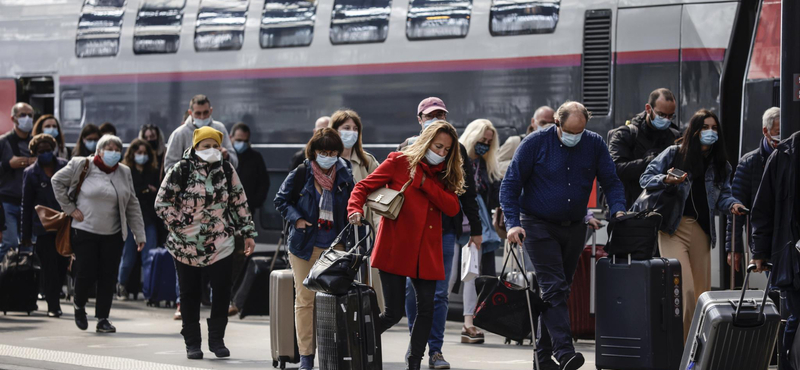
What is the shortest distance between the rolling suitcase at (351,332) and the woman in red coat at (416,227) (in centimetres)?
31

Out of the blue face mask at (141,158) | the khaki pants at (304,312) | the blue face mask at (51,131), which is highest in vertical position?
the blue face mask at (51,131)

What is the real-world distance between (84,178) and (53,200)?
4.34 ft

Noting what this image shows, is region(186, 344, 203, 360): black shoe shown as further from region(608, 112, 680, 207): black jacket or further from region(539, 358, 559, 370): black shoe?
region(608, 112, 680, 207): black jacket

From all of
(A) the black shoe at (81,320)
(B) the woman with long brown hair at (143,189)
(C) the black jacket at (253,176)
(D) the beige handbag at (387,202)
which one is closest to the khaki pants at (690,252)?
(D) the beige handbag at (387,202)

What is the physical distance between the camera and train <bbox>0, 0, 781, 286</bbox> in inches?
428

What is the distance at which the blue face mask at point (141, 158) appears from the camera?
547 inches

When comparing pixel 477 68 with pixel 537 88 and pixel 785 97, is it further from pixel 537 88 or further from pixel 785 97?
pixel 785 97

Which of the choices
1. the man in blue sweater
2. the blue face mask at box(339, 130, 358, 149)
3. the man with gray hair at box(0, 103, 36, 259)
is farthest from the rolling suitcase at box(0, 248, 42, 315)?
the man in blue sweater

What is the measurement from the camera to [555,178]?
8.23 meters

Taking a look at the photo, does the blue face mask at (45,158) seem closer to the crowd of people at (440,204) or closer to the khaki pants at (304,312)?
the crowd of people at (440,204)

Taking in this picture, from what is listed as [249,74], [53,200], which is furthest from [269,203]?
[53,200]

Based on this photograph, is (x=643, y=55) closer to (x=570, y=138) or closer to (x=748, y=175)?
(x=748, y=175)

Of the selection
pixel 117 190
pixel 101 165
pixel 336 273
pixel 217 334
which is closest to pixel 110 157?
pixel 101 165

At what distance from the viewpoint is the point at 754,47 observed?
10.5 metres
